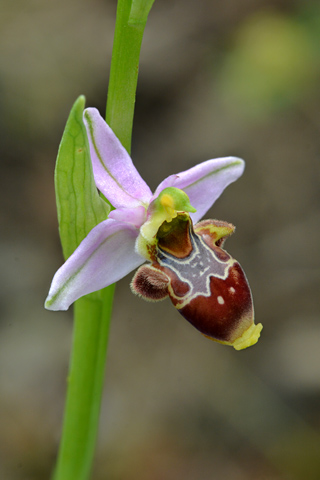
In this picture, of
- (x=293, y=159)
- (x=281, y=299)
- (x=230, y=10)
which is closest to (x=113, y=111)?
(x=281, y=299)

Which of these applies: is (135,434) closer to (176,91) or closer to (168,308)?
(168,308)

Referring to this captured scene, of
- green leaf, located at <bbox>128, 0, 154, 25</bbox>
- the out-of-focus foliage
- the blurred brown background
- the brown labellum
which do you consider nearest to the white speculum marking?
the brown labellum

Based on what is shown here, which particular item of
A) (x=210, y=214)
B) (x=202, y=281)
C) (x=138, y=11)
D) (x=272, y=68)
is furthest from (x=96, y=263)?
(x=272, y=68)

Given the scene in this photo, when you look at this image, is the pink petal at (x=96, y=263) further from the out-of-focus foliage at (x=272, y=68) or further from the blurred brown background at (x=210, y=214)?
the out-of-focus foliage at (x=272, y=68)

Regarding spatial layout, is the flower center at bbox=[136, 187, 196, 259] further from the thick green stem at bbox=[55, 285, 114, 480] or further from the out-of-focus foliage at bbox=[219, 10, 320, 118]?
the out-of-focus foliage at bbox=[219, 10, 320, 118]

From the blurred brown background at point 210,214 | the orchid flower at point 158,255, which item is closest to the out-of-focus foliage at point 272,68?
the blurred brown background at point 210,214

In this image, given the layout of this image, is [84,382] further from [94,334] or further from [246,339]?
[246,339]

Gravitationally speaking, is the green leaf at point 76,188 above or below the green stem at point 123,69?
below
